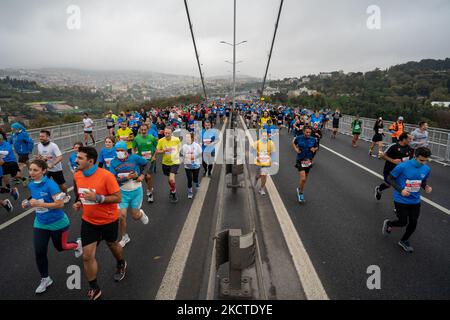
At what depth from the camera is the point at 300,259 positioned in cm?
430

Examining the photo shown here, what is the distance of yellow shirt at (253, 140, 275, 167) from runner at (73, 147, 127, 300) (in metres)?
4.40

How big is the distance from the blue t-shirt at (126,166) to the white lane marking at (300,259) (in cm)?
295

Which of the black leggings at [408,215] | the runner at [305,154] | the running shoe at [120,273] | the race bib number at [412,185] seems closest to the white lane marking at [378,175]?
the black leggings at [408,215]

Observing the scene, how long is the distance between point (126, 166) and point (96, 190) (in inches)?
55.6

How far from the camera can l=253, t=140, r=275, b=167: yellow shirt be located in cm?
736

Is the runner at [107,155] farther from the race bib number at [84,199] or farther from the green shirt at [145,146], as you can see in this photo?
the race bib number at [84,199]

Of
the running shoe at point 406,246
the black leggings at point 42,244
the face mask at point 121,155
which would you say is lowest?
the running shoe at point 406,246

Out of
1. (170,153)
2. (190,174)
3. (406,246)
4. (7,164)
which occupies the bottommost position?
(406,246)

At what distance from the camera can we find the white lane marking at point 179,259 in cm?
357

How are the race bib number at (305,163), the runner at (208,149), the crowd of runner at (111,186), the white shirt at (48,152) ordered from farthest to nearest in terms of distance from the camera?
the runner at (208,149) < the race bib number at (305,163) < the white shirt at (48,152) < the crowd of runner at (111,186)

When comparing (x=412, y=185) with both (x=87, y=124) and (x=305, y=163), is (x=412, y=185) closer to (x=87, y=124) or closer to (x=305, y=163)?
(x=305, y=163)

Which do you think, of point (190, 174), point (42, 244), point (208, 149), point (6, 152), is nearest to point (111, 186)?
point (42, 244)

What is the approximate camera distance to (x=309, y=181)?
8602mm

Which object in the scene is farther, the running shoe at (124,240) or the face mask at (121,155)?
the face mask at (121,155)
